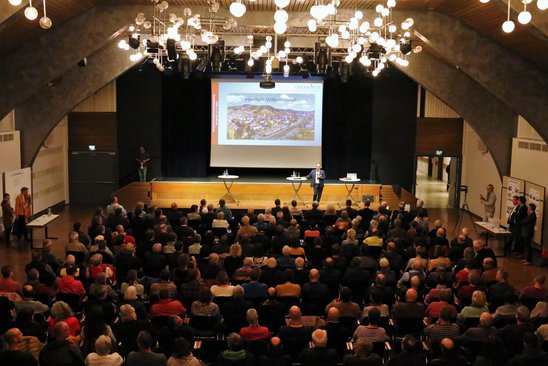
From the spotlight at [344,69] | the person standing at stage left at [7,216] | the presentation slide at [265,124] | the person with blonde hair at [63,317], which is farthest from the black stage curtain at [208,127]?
the person with blonde hair at [63,317]

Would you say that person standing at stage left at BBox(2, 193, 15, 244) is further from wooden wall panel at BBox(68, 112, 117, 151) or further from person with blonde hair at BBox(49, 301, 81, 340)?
person with blonde hair at BBox(49, 301, 81, 340)

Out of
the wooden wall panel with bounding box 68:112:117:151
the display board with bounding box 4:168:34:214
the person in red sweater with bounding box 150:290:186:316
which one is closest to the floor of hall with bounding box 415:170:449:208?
the wooden wall panel with bounding box 68:112:117:151

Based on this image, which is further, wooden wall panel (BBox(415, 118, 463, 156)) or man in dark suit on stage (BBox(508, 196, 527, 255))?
wooden wall panel (BBox(415, 118, 463, 156))

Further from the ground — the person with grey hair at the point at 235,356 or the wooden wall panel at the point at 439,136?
the wooden wall panel at the point at 439,136

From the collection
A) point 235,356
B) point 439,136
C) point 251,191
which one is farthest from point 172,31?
point 439,136

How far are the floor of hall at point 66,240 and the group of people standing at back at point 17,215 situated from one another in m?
0.30

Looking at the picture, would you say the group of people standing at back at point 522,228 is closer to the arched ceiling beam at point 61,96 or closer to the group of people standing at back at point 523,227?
the group of people standing at back at point 523,227

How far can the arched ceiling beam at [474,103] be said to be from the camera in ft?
56.2

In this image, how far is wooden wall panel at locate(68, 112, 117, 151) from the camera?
70.4 feet

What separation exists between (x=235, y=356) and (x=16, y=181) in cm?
1160

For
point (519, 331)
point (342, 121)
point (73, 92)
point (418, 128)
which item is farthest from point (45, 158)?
point (519, 331)

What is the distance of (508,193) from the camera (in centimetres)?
1658

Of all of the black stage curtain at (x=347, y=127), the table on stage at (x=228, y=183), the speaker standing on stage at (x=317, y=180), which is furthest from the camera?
the black stage curtain at (x=347, y=127)

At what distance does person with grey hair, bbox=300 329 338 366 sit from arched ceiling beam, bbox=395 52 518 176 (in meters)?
11.8
